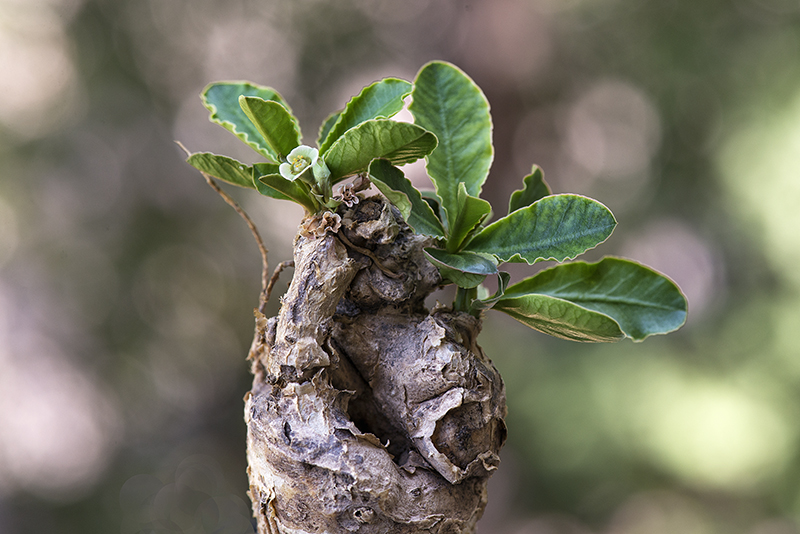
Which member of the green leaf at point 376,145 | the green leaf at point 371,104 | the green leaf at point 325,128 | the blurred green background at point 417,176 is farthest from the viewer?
the blurred green background at point 417,176

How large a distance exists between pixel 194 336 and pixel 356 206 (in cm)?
151

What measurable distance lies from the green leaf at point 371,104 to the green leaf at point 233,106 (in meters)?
0.09

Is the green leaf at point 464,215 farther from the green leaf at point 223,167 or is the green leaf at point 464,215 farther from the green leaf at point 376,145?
the green leaf at point 223,167

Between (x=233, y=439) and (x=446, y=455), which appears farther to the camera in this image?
(x=233, y=439)

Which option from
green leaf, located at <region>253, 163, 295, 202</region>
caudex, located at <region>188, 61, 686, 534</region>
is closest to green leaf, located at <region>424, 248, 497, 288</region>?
caudex, located at <region>188, 61, 686, 534</region>

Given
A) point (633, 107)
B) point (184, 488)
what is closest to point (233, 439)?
point (184, 488)

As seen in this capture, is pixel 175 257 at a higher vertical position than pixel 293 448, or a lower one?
higher

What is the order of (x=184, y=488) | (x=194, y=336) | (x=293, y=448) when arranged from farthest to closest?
1. (x=194, y=336)
2. (x=184, y=488)
3. (x=293, y=448)

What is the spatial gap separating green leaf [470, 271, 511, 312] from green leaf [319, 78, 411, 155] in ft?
0.90

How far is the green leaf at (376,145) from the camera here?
651mm

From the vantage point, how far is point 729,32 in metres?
2.16

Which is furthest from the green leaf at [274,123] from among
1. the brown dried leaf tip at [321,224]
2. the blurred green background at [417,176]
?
the blurred green background at [417,176]

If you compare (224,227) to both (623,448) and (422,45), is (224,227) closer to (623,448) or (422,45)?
(422,45)

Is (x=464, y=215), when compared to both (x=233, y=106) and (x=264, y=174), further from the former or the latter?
(x=233, y=106)
